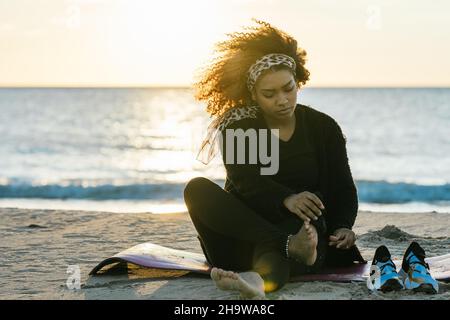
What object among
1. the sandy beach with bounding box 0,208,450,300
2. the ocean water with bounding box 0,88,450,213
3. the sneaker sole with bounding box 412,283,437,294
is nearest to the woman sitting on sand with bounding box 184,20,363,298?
the sandy beach with bounding box 0,208,450,300

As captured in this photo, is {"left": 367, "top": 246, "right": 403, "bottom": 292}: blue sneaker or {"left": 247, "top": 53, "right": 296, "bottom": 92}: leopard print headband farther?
{"left": 247, "top": 53, "right": 296, "bottom": 92}: leopard print headband

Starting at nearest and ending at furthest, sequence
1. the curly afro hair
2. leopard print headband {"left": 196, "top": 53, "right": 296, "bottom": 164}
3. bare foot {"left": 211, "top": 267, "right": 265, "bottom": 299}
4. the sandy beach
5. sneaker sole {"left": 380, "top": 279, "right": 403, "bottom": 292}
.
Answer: bare foot {"left": 211, "top": 267, "right": 265, "bottom": 299} < sneaker sole {"left": 380, "top": 279, "right": 403, "bottom": 292} < the sandy beach < leopard print headband {"left": 196, "top": 53, "right": 296, "bottom": 164} < the curly afro hair

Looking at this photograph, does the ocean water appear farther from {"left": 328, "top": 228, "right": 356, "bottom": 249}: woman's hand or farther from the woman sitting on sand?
{"left": 328, "top": 228, "right": 356, "bottom": 249}: woman's hand

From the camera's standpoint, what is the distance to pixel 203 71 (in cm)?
485

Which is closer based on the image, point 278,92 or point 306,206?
point 306,206

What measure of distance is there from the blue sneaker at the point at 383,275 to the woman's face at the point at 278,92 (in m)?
1.01

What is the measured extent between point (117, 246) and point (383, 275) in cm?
289

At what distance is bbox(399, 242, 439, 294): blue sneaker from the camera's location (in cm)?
411

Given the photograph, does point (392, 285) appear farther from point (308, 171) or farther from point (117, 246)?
point (117, 246)

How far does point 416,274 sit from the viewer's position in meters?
4.16

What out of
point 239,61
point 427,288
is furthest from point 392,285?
point 239,61

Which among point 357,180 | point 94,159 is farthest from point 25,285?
point 94,159

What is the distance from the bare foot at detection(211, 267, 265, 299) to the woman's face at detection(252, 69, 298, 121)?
3.43ft

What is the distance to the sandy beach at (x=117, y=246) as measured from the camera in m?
4.32
